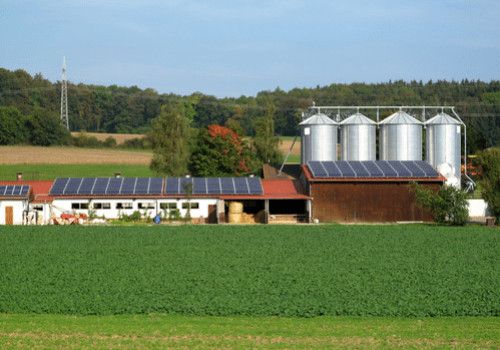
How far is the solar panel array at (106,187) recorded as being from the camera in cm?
5638

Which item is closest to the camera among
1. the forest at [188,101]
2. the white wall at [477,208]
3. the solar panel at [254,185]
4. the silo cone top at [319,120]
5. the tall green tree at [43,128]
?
the solar panel at [254,185]

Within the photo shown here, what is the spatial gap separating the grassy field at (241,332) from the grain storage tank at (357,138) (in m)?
44.8

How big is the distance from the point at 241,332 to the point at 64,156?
3244 inches

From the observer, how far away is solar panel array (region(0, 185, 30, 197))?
55344mm

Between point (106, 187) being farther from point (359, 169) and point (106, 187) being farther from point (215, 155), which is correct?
point (215, 155)

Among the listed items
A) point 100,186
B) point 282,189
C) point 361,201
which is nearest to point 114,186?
point 100,186

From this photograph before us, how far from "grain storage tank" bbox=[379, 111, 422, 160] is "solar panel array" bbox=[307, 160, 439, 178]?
5235 mm

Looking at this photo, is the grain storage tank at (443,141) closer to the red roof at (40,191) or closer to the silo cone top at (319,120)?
the silo cone top at (319,120)

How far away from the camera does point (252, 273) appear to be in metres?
28.2

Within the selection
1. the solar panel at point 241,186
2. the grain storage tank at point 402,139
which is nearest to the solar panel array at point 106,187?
the solar panel at point 241,186

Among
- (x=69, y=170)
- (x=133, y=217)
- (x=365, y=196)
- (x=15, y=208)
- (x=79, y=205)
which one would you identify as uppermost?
(x=69, y=170)

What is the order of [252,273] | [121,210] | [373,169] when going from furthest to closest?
[373,169]
[121,210]
[252,273]

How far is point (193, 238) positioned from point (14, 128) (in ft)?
229

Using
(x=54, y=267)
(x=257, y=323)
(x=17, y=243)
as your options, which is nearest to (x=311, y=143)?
(x=17, y=243)
